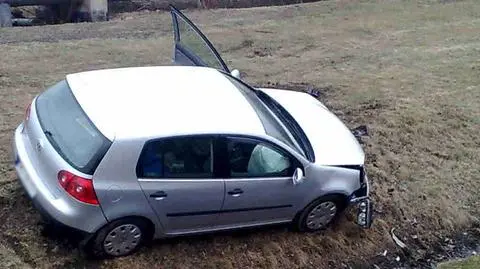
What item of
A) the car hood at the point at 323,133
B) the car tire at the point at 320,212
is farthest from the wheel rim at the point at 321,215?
the car hood at the point at 323,133

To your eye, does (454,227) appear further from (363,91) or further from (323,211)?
(363,91)

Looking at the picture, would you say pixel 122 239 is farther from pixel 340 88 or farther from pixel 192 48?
pixel 340 88

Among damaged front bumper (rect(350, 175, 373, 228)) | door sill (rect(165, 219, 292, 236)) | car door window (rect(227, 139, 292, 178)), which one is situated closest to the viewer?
car door window (rect(227, 139, 292, 178))

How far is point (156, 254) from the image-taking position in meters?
5.62

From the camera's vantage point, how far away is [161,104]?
210 inches

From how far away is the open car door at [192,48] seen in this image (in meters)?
6.89

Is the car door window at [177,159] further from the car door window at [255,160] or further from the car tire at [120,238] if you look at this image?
the car tire at [120,238]

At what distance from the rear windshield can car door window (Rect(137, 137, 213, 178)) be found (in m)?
0.35

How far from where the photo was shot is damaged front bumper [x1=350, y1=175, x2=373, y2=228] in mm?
6203

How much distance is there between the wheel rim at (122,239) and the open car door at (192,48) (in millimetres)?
2150

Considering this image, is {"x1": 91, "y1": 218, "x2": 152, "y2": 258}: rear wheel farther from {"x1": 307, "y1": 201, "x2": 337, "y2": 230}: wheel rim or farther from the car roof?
{"x1": 307, "y1": 201, "x2": 337, "y2": 230}: wheel rim

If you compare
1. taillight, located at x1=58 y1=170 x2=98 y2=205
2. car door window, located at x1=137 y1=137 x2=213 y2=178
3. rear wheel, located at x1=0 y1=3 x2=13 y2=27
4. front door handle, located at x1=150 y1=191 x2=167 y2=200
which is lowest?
rear wheel, located at x1=0 y1=3 x2=13 y2=27

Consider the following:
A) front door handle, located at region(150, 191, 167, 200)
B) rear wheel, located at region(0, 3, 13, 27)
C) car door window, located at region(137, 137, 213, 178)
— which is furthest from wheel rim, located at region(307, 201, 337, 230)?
rear wheel, located at region(0, 3, 13, 27)

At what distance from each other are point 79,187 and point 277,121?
1928 millimetres
